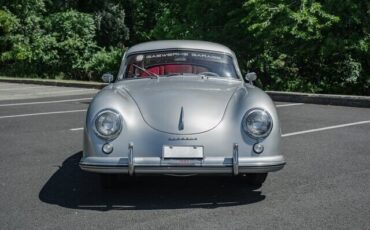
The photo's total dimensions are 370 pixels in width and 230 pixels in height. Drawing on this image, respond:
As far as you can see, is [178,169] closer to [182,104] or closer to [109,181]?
[182,104]

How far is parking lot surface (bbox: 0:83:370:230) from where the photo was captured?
4.04m

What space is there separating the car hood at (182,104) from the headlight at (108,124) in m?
0.23

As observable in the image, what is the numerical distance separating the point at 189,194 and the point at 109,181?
741mm

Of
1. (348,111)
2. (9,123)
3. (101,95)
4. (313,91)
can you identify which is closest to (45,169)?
(101,95)

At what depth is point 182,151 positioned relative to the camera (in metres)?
4.34

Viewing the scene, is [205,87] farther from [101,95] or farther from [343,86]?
[343,86]

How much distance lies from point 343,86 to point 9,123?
10349mm

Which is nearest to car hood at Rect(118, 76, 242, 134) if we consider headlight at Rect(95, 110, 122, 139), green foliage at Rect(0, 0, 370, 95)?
headlight at Rect(95, 110, 122, 139)

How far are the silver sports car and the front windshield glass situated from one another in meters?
0.92

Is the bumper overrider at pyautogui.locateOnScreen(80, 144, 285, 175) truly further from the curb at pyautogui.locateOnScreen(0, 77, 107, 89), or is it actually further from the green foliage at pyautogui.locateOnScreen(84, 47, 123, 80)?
the green foliage at pyautogui.locateOnScreen(84, 47, 123, 80)

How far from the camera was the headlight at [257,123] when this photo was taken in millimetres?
4477

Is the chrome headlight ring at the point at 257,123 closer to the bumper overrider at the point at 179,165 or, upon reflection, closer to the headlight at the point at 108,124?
the bumper overrider at the point at 179,165

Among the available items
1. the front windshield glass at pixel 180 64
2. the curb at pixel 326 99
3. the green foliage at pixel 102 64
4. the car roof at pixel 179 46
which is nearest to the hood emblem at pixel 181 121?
the front windshield glass at pixel 180 64

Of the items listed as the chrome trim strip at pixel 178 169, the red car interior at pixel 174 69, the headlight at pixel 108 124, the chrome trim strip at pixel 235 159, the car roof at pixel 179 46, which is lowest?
the chrome trim strip at pixel 178 169
